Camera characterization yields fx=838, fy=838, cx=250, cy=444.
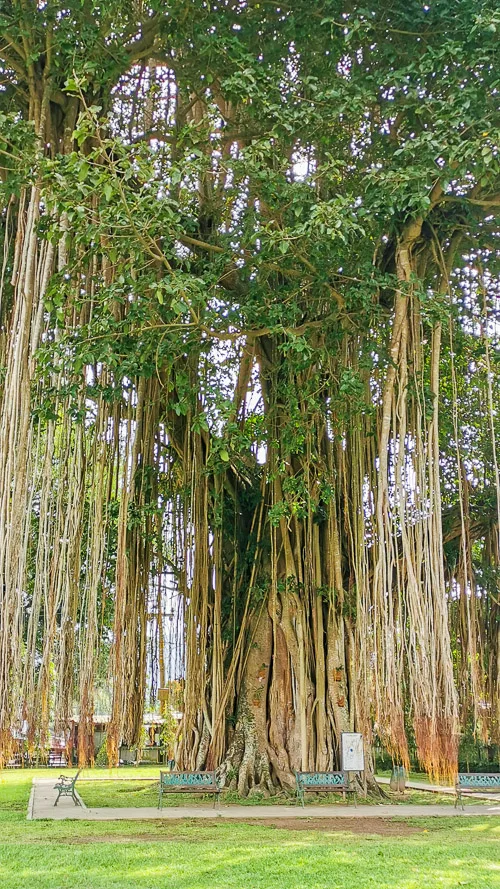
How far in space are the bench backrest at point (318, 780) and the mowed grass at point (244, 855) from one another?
84 cm

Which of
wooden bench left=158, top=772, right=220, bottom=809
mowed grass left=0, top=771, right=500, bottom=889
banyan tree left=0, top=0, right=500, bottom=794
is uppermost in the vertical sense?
banyan tree left=0, top=0, right=500, bottom=794

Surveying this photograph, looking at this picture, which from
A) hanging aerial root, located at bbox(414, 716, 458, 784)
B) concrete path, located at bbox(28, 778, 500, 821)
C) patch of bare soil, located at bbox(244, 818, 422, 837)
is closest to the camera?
hanging aerial root, located at bbox(414, 716, 458, 784)

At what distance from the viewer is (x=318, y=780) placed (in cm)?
705

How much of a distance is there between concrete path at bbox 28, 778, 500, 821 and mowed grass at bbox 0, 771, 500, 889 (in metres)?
0.37

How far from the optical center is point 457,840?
539cm

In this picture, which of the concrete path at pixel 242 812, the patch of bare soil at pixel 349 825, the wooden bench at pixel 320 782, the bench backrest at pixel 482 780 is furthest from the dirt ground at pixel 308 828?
the bench backrest at pixel 482 780

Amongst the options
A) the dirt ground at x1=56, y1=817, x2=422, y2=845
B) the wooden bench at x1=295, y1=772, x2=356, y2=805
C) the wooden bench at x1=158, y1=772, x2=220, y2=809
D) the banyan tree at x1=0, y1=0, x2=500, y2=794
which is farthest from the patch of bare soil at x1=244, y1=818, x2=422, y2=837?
the wooden bench at x1=158, y1=772, x2=220, y2=809

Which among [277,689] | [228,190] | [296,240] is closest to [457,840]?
[277,689]

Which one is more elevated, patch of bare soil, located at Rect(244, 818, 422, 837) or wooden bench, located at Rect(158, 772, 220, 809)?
wooden bench, located at Rect(158, 772, 220, 809)

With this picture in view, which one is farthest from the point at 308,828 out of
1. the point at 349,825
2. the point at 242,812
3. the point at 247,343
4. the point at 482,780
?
the point at 247,343

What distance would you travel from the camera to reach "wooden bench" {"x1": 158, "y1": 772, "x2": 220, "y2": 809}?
279 inches

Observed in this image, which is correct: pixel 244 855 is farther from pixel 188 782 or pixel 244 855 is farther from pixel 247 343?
pixel 247 343

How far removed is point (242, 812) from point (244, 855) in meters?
2.09

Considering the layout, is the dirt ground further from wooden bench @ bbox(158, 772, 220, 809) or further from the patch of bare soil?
wooden bench @ bbox(158, 772, 220, 809)
